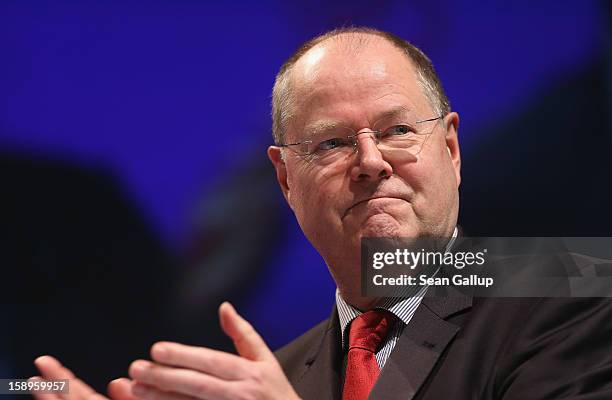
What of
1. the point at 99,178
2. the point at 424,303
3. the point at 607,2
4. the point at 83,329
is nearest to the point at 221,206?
the point at 99,178

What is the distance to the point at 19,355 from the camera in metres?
2.56

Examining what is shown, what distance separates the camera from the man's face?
6.33ft

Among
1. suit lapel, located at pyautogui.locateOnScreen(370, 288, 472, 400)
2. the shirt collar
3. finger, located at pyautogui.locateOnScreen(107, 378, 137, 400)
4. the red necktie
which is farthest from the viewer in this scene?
the shirt collar

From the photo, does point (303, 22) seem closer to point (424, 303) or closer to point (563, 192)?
point (563, 192)

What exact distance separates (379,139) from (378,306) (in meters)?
0.44

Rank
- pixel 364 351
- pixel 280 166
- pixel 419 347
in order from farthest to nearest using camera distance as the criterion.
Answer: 1. pixel 280 166
2. pixel 364 351
3. pixel 419 347

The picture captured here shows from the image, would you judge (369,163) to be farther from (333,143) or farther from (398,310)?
(398,310)

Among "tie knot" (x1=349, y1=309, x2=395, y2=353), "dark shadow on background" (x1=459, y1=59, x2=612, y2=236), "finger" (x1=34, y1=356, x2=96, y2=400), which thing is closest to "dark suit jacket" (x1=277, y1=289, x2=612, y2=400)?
"tie knot" (x1=349, y1=309, x2=395, y2=353)

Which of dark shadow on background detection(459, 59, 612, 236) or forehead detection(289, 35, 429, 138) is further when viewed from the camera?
dark shadow on background detection(459, 59, 612, 236)

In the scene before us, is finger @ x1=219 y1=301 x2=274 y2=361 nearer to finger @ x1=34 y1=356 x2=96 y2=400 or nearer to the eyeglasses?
finger @ x1=34 y1=356 x2=96 y2=400

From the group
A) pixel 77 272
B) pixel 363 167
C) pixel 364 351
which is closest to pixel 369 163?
pixel 363 167

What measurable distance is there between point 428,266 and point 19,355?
1.48 m

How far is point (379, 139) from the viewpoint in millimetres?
1990

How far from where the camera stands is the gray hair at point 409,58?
7.05ft
